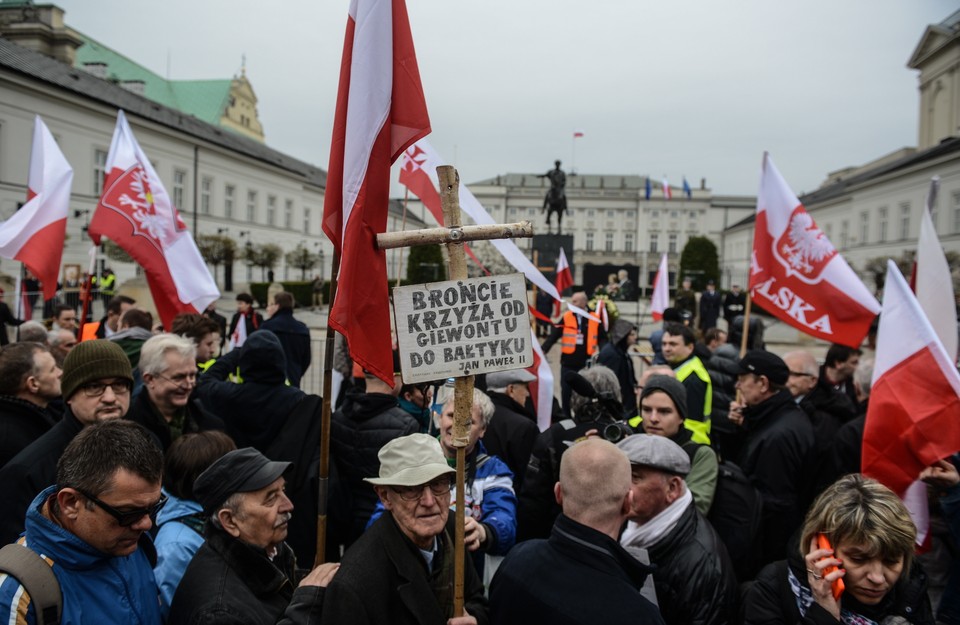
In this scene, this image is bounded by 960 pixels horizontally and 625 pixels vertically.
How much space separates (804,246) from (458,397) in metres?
4.48

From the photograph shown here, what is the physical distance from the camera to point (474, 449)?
128 inches

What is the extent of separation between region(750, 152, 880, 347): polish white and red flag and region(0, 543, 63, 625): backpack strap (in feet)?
17.2

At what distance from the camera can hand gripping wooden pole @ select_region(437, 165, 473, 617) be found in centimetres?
212

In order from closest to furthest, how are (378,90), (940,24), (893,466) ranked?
(378,90), (893,466), (940,24)

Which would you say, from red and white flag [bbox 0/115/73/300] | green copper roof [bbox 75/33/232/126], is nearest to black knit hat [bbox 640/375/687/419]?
red and white flag [bbox 0/115/73/300]

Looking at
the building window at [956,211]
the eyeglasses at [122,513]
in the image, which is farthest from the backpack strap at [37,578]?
the building window at [956,211]

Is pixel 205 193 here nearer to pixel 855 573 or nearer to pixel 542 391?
pixel 542 391

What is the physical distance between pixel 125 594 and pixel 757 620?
2037mm

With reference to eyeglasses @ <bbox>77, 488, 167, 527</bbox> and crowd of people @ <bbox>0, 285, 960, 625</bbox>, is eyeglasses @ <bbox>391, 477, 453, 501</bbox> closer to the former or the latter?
crowd of people @ <bbox>0, 285, 960, 625</bbox>

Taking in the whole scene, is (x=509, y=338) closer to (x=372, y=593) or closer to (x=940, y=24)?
(x=372, y=593)

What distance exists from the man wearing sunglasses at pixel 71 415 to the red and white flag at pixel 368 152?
122cm

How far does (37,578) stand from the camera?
5.65 ft

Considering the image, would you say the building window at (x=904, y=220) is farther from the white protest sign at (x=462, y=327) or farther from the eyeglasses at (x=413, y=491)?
the eyeglasses at (x=413, y=491)

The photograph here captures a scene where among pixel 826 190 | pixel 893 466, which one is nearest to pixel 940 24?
pixel 826 190
